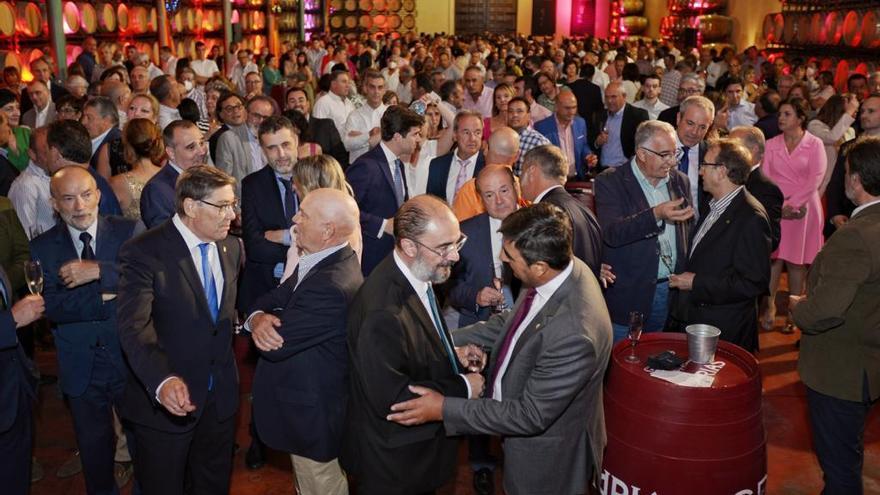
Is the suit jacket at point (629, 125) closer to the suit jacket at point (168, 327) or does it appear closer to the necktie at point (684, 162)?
the necktie at point (684, 162)

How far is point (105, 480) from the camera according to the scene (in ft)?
10.3

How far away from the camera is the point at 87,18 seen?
11547 mm

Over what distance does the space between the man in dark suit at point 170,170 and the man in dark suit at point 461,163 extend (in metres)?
1.52

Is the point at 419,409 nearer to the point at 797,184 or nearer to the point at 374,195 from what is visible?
the point at 374,195

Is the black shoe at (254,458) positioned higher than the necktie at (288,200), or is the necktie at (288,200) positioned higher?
the necktie at (288,200)

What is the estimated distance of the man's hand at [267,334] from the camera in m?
2.44

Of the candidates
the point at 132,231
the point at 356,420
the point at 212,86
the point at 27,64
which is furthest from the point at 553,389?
the point at 27,64

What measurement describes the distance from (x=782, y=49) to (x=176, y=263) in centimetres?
1767

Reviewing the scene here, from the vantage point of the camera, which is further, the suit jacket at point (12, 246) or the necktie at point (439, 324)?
the suit jacket at point (12, 246)

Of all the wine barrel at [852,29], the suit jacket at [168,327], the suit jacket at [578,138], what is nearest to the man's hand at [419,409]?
the suit jacket at [168,327]

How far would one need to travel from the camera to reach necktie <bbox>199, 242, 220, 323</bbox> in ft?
8.71

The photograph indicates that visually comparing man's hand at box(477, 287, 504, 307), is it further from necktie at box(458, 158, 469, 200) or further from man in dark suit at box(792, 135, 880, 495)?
necktie at box(458, 158, 469, 200)

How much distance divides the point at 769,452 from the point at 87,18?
36.8ft

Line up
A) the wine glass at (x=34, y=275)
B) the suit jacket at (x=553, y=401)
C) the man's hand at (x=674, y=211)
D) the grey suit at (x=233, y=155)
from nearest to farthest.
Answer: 1. the suit jacket at (x=553, y=401)
2. the wine glass at (x=34, y=275)
3. the man's hand at (x=674, y=211)
4. the grey suit at (x=233, y=155)
